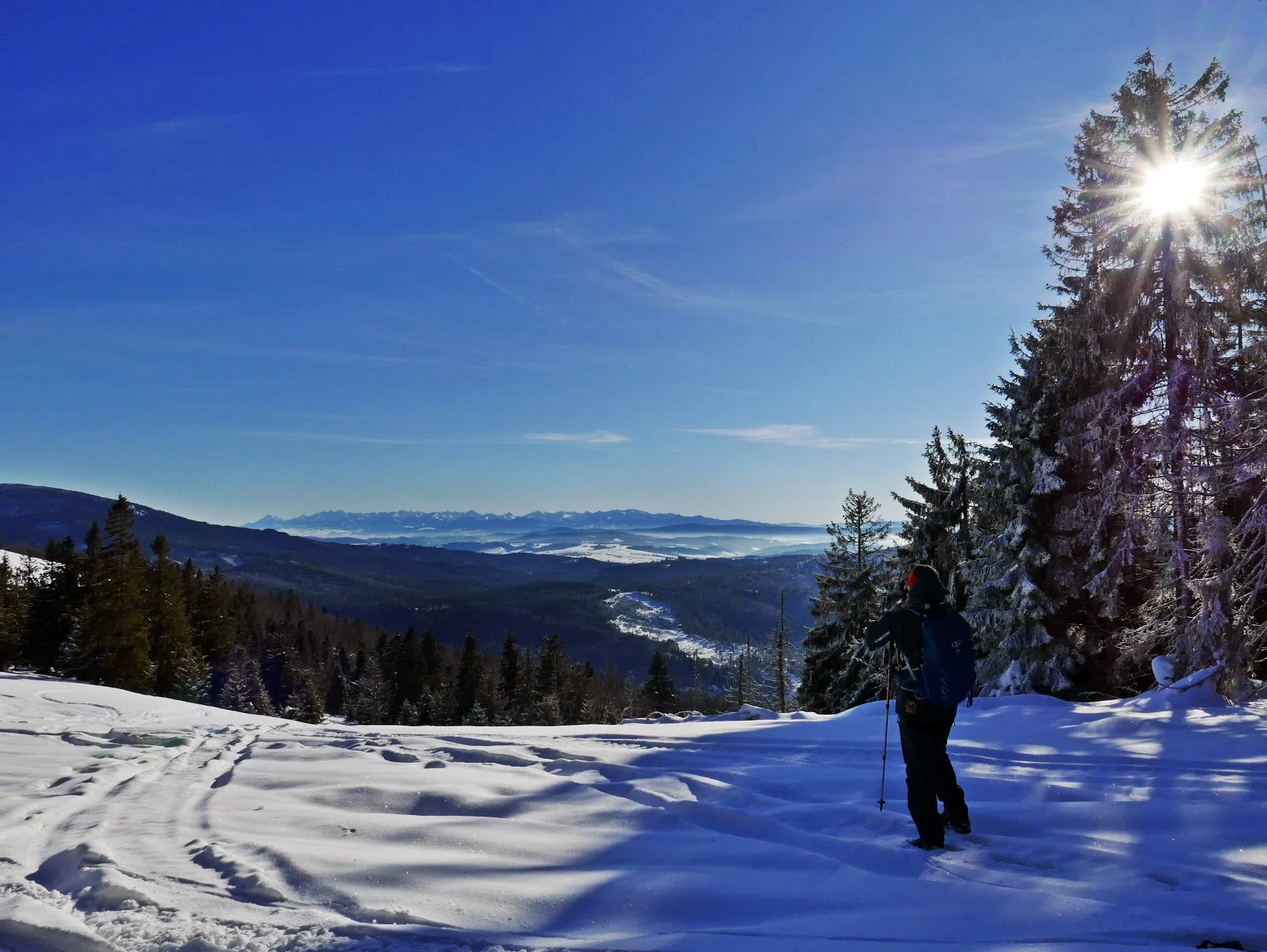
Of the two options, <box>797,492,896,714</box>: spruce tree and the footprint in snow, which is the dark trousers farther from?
<box>797,492,896,714</box>: spruce tree

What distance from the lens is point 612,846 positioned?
237 inches

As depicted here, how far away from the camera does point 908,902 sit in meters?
4.80

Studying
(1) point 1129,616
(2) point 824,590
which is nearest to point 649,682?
(2) point 824,590

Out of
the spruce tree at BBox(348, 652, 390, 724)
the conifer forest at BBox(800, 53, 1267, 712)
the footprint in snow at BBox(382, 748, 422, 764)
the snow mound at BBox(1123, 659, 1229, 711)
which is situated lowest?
the spruce tree at BBox(348, 652, 390, 724)

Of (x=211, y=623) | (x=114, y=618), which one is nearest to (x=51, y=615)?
(x=114, y=618)

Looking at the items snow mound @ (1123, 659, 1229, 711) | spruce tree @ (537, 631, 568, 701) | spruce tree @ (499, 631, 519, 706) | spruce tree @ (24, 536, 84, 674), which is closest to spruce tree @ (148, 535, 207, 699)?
spruce tree @ (24, 536, 84, 674)

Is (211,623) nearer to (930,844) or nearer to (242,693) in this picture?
(242,693)

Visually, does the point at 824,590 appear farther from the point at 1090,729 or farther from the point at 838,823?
the point at 838,823

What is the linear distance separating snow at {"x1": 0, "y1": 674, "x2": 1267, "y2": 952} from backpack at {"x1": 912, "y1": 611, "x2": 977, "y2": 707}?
1.25 meters

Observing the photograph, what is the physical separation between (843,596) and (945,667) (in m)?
26.0

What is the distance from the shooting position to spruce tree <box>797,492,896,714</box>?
30406 mm

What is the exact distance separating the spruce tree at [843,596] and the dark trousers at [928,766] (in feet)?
78.4

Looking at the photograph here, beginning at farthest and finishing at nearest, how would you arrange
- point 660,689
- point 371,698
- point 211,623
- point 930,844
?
point 211,623, point 371,698, point 660,689, point 930,844

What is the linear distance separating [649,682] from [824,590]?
26.4 meters
